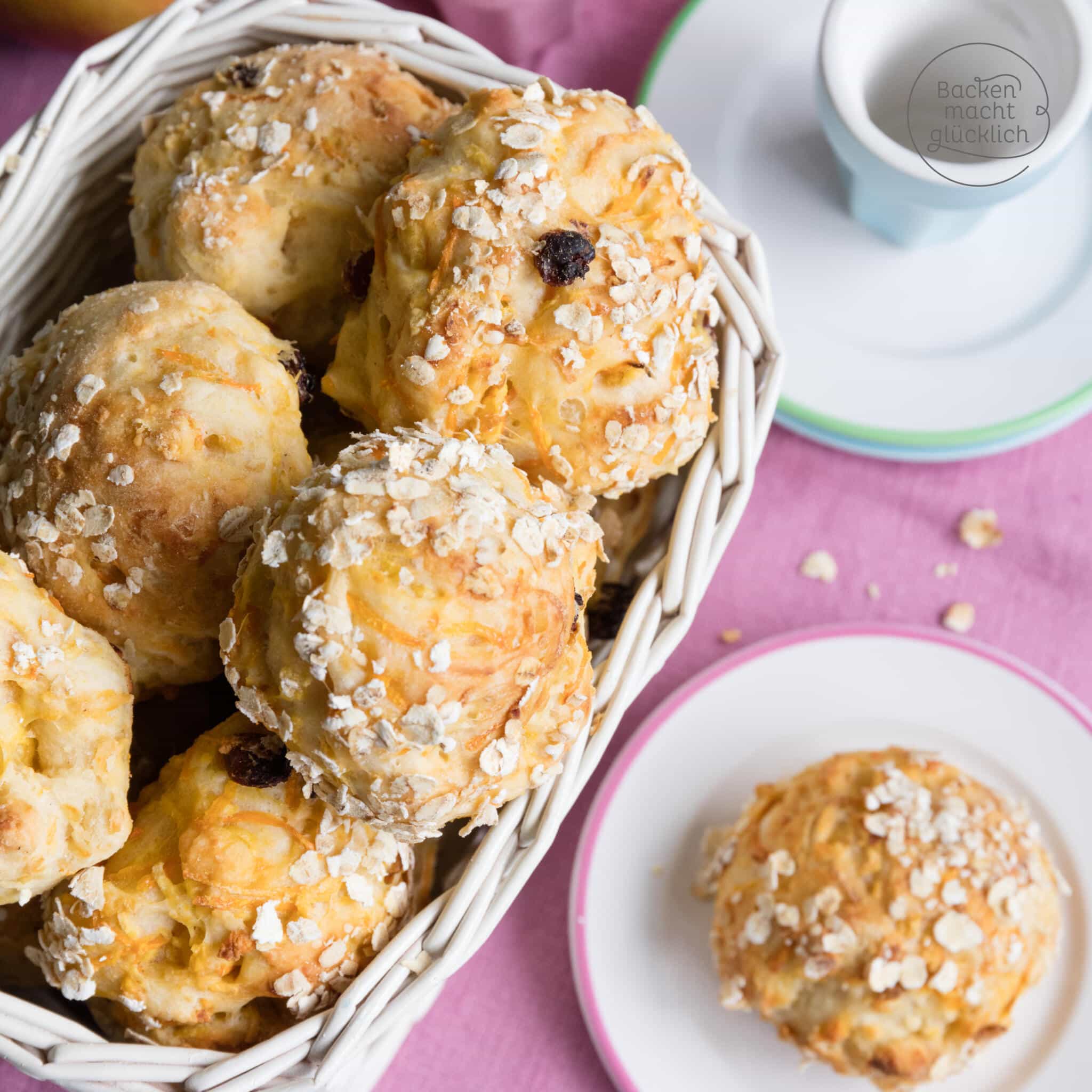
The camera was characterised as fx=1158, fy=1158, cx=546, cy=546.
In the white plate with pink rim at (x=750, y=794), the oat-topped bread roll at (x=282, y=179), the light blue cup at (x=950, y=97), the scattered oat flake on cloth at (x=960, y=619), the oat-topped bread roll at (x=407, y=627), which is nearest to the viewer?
the oat-topped bread roll at (x=407, y=627)

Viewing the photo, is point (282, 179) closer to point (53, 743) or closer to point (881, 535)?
point (53, 743)

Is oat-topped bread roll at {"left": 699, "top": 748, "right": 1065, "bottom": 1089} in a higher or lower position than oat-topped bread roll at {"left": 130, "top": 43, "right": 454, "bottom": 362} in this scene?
lower

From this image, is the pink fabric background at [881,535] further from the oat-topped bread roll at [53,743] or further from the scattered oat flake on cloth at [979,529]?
the oat-topped bread roll at [53,743]

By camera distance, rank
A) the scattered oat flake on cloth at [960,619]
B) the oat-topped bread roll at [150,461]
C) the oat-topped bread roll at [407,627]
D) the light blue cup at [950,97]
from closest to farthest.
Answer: the oat-topped bread roll at [407,627] → the oat-topped bread roll at [150,461] → the light blue cup at [950,97] → the scattered oat flake on cloth at [960,619]

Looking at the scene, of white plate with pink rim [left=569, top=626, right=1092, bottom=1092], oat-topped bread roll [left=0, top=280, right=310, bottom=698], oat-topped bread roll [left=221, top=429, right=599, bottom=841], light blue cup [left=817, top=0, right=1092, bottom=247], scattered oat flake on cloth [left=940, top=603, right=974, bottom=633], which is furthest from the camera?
scattered oat flake on cloth [left=940, top=603, right=974, bottom=633]

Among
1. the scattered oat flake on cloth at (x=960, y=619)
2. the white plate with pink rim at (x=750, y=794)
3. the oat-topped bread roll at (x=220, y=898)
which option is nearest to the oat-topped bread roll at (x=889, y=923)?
the white plate with pink rim at (x=750, y=794)

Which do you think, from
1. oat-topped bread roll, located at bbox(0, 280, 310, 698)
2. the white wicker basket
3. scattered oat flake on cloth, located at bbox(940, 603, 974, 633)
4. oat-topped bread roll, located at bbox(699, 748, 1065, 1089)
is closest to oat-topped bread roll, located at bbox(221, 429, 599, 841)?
oat-topped bread roll, located at bbox(0, 280, 310, 698)

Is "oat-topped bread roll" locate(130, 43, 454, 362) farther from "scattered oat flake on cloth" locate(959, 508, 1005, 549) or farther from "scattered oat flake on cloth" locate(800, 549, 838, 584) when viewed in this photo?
"scattered oat flake on cloth" locate(959, 508, 1005, 549)

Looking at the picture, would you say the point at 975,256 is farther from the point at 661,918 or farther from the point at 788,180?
the point at 661,918
